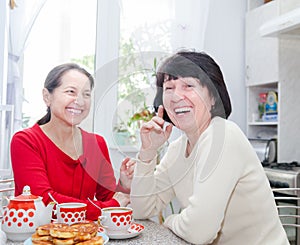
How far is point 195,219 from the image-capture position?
920mm

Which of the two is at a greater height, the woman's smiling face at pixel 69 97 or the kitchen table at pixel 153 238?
the woman's smiling face at pixel 69 97

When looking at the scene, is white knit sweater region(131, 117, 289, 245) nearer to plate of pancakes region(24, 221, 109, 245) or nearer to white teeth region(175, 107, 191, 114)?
white teeth region(175, 107, 191, 114)

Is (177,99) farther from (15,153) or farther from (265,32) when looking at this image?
(265,32)

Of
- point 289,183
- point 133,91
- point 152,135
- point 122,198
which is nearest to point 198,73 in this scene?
point 152,135

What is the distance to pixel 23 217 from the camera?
34.1 inches

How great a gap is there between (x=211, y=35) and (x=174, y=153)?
6.18 feet

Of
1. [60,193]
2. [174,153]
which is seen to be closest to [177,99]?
[174,153]

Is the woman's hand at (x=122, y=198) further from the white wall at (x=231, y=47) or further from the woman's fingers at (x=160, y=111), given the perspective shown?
the white wall at (x=231, y=47)

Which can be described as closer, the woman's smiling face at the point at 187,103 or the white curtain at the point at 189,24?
the woman's smiling face at the point at 187,103

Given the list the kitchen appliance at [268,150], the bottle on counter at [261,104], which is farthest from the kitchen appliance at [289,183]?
the bottle on counter at [261,104]

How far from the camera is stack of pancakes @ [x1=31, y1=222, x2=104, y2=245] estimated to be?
739 mm

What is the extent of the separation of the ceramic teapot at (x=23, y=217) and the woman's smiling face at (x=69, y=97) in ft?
1.20

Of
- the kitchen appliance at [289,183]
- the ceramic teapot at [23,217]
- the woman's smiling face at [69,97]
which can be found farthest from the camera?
the kitchen appliance at [289,183]

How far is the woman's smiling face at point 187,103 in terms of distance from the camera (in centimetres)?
110
